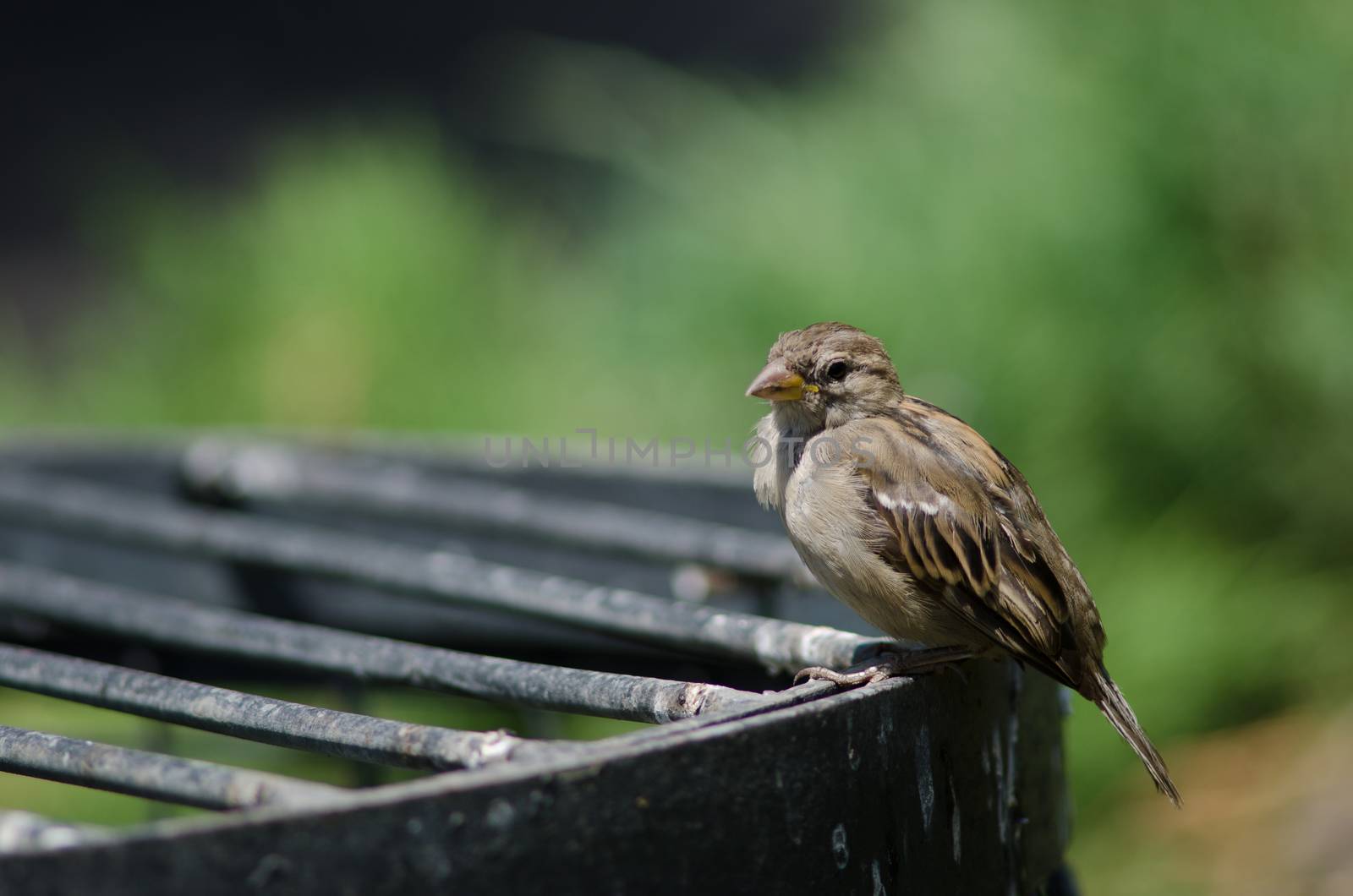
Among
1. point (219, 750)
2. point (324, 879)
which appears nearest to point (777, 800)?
point (324, 879)

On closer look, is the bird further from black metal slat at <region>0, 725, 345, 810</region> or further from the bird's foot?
black metal slat at <region>0, 725, 345, 810</region>

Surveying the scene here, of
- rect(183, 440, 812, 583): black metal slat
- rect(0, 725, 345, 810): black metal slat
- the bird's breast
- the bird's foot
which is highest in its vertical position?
rect(183, 440, 812, 583): black metal slat

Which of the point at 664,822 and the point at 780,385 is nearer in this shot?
the point at 664,822

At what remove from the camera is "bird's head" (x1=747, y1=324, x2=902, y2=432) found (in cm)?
312

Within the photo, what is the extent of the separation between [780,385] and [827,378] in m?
0.11

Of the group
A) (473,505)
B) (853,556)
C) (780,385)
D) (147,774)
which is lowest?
(147,774)

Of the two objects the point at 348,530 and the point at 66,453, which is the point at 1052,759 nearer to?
the point at 348,530

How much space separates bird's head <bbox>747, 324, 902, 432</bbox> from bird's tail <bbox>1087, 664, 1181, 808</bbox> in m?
0.73

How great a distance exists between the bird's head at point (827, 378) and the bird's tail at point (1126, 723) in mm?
730

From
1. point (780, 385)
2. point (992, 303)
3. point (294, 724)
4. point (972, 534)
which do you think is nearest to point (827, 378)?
point (780, 385)

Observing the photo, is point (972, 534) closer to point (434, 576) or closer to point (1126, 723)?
point (1126, 723)

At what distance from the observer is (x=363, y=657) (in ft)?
7.17

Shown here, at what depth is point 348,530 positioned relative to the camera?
384 cm

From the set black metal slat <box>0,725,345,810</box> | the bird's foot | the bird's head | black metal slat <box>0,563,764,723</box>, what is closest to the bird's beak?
the bird's head
